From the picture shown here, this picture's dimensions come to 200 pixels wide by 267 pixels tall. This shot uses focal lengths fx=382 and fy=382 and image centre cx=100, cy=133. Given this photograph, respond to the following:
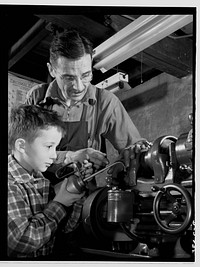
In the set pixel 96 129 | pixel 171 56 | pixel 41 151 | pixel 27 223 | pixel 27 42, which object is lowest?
pixel 27 223

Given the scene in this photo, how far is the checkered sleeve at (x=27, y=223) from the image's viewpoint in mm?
1938


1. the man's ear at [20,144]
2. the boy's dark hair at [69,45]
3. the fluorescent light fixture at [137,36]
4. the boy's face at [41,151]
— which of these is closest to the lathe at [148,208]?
the boy's face at [41,151]

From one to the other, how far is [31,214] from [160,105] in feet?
2.87

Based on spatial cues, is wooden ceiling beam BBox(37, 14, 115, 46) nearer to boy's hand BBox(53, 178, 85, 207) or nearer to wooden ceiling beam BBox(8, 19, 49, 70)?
wooden ceiling beam BBox(8, 19, 49, 70)

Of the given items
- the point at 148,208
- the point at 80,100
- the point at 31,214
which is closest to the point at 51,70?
the point at 80,100

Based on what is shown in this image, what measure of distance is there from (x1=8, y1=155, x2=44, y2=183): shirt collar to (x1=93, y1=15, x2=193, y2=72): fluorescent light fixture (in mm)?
691

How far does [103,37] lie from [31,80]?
45cm

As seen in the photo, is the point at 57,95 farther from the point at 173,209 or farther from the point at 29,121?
the point at 173,209

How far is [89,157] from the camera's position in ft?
6.67

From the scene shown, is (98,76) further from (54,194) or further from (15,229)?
(15,229)

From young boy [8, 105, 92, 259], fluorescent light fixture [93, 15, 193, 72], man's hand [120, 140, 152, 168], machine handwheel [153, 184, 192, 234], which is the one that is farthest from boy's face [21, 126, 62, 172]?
machine handwheel [153, 184, 192, 234]

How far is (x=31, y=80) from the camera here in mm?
2053

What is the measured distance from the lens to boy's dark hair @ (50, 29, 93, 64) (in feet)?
6.76

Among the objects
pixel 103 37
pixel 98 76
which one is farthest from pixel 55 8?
pixel 98 76
